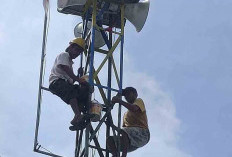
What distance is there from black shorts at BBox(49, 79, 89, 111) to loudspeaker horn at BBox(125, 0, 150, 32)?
2.56 metres

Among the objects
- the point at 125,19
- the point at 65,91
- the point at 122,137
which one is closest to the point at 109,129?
the point at 122,137

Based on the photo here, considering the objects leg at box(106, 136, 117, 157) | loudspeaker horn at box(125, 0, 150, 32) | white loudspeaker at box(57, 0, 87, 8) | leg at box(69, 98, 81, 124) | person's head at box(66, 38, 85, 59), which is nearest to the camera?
leg at box(69, 98, 81, 124)

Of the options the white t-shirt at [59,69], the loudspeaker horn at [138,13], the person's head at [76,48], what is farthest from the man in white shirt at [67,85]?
the loudspeaker horn at [138,13]

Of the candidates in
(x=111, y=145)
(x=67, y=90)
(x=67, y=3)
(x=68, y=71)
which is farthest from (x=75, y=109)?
(x=67, y=3)

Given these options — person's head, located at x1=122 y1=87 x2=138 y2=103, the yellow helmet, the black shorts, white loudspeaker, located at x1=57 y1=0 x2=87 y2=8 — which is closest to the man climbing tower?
person's head, located at x1=122 y1=87 x2=138 y2=103

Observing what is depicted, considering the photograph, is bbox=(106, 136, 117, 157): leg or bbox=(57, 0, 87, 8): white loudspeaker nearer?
bbox=(106, 136, 117, 157): leg

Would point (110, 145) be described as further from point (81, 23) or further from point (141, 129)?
point (81, 23)

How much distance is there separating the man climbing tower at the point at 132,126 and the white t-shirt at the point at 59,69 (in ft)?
4.17

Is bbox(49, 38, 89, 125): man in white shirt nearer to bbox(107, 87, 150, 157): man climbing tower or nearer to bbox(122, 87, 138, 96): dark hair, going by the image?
bbox(107, 87, 150, 157): man climbing tower

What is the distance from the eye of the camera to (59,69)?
13914mm

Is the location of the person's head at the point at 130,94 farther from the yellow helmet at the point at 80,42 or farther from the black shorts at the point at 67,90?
the yellow helmet at the point at 80,42

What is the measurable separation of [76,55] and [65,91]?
0.86m

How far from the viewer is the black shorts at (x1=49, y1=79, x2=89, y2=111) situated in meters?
13.8

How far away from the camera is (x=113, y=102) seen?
1457 cm
